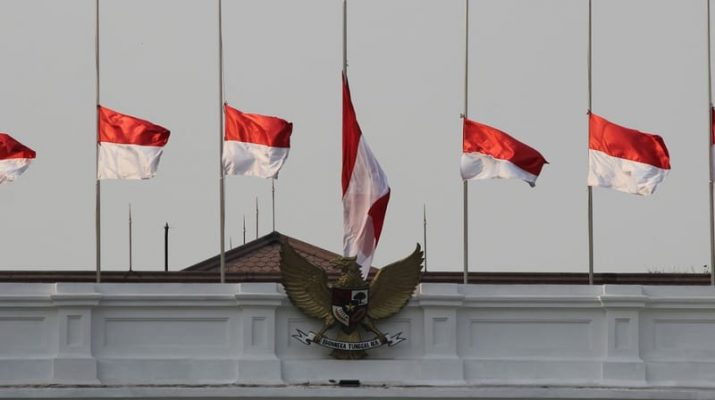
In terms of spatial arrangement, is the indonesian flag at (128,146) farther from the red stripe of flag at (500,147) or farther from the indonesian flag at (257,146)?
the red stripe of flag at (500,147)

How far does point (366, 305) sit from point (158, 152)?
4456 millimetres

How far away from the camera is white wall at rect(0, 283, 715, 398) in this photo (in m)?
36.9

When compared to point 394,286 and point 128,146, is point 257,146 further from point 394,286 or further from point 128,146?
point 394,286

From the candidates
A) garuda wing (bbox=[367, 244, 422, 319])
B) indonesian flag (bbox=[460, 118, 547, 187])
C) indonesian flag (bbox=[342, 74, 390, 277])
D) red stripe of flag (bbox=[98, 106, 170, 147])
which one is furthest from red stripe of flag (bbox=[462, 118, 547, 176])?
red stripe of flag (bbox=[98, 106, 170, 147])

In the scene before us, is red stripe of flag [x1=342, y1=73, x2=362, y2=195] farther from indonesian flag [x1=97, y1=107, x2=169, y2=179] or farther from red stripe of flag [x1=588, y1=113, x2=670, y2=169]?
red stripe of flag [x1=588, y1=113, x2=670, y2=169]

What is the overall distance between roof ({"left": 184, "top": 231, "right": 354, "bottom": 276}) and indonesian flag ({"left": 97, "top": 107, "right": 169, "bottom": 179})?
1328 cm

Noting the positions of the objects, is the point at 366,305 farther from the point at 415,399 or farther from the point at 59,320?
the point at 59,320

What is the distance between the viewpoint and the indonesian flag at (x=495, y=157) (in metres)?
38.5

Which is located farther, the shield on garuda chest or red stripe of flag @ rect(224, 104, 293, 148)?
red stripe of flag @ rect(224, 104, 293, 148)

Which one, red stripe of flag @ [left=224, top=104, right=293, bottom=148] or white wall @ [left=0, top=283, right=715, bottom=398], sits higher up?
red stripe of flag @ [left=224, top=104, right=293, bottom=148]

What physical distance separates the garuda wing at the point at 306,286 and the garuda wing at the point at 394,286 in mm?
741

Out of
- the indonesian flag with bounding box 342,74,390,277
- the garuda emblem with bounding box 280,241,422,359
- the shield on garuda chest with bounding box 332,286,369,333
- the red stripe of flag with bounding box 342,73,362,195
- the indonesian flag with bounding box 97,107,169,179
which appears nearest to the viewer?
the shield on garuda chest with bounding box 332,286,369,333

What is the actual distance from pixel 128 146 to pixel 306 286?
13.1ft

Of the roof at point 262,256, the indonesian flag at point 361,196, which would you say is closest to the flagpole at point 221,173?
the indonesian flag at point 361,196
